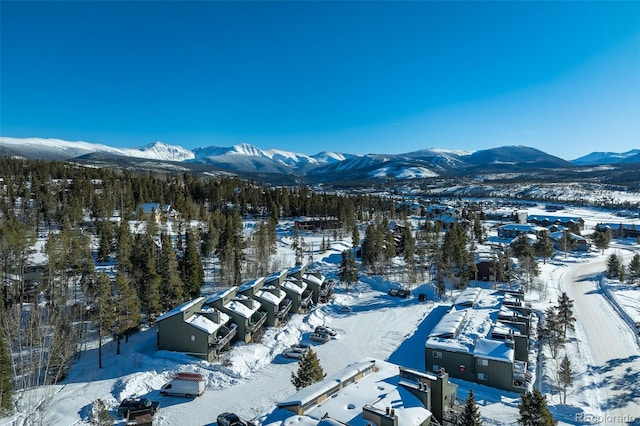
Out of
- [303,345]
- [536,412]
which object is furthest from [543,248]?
[536,412]

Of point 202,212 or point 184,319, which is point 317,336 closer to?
point 184,319

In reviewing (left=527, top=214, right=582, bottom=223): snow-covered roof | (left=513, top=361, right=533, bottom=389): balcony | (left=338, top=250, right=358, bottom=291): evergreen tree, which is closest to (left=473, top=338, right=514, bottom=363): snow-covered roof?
(left=513, top=361, right=533, bottom=389): balcony

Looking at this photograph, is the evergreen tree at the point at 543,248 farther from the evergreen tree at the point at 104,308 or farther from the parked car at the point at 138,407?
the evergreen tree at the point at 104,308

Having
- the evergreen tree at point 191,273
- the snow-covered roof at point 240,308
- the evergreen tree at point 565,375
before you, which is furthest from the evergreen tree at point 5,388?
the evergreen tree at point 565,375

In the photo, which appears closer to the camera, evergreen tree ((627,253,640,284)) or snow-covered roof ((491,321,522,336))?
snow-covered roof ((491,321,522,336))

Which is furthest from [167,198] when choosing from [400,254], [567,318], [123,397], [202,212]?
[567,318]

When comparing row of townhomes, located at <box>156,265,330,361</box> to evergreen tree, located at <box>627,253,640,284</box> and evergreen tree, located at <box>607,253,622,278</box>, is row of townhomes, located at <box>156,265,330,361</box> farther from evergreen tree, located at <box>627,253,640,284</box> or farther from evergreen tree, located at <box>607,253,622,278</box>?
evergreen tree, located at <box>627,253,640,284</box>
